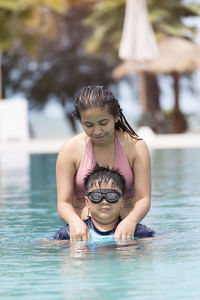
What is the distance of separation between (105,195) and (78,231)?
31cm

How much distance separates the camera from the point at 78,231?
18.5 ft

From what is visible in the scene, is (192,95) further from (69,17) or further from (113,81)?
(69,17)

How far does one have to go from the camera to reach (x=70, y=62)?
154 ft

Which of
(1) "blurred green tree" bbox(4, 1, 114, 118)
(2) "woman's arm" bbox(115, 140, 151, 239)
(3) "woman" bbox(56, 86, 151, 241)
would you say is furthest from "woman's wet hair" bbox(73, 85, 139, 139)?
(1) "blurred green tree" bbox(4, 1, 114, 118)

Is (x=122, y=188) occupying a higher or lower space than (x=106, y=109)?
lower

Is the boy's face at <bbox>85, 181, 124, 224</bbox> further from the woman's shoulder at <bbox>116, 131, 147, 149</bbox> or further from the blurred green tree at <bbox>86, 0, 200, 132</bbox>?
the blurred green tree at <bbox>86, 0, 200, 132</bbox>

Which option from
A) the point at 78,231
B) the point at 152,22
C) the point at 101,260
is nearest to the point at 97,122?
the point at 78,231

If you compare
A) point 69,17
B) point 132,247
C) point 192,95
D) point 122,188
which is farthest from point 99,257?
point 192,95

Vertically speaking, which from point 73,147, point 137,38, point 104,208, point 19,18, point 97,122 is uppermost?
point 19,18

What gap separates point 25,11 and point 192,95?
22930 millimetres

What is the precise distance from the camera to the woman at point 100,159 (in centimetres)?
566

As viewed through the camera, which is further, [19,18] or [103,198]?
[19,18]

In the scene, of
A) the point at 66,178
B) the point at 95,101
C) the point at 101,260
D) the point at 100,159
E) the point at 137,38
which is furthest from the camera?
the point at 137,38

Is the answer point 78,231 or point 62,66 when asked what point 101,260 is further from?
point 62,66
